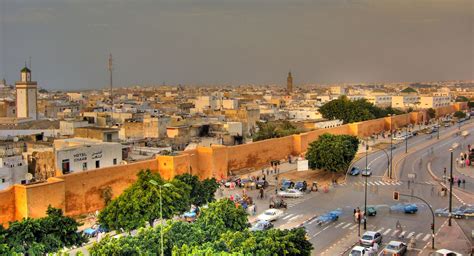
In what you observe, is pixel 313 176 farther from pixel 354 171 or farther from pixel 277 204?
pixel 277 204

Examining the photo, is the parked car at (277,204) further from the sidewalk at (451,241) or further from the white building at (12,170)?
the white building at (12,170)

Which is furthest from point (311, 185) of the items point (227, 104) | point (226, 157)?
point (227, 104)

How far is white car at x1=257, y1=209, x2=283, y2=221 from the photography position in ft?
78.6

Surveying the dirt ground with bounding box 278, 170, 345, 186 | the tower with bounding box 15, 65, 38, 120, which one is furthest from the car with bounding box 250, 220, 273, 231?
the tower with bounding box 15, 65, 38, 120

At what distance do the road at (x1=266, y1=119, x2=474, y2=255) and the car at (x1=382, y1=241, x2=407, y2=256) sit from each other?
1.26 feet

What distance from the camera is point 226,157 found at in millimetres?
35969

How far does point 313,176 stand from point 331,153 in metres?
2.34

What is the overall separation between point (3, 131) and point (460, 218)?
108 feet

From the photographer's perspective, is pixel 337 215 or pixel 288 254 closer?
pixel 288 254

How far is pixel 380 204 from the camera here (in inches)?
1090

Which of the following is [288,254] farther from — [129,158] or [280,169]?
[280,169]

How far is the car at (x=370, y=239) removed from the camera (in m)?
19.9

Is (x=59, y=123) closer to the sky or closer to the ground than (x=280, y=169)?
closer to the sky

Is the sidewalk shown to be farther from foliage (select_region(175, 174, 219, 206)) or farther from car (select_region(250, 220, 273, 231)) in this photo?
foliage (select_region(175, 174, 219, 206))
